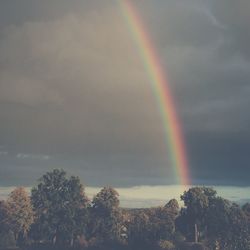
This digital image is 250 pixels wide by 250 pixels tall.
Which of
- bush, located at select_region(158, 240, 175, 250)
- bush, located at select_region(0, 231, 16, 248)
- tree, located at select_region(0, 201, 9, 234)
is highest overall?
tree, located at select_region(0, 201, 9, 234)

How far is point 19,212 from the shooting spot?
6156 inches

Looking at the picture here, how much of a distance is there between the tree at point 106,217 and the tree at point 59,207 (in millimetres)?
3897

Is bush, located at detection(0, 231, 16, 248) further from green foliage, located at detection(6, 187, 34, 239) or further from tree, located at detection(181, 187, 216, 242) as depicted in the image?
tree, located at detection(181, 187, 216, 242)

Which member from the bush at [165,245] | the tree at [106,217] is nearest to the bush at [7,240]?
the tree at [106,217]

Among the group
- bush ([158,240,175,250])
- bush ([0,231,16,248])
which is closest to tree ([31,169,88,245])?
bush ([0,231,16,248])

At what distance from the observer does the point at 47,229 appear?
15150 centimetres

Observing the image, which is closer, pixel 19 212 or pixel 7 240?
pixel 7 240

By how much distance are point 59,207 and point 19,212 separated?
490 inches

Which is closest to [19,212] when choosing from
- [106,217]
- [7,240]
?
[7,240]

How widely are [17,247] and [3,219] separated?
14051mm

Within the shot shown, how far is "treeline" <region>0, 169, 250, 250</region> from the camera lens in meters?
142

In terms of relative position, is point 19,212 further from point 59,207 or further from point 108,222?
point 108,222

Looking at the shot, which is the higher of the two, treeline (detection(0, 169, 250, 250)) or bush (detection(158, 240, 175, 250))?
treeline (detection(0, 169, 250, 250))

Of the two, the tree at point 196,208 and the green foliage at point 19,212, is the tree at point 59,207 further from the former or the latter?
the tree at point 196,208
